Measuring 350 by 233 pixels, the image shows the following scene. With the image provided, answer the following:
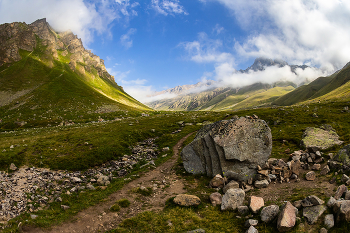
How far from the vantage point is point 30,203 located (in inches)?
580

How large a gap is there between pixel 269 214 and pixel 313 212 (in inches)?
99.3

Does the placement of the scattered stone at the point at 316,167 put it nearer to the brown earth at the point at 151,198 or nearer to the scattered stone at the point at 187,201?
the brown earth at the point at 151,198

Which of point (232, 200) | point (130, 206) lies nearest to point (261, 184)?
point (232, 200)

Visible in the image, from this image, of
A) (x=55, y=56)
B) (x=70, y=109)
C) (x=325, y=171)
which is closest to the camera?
(x=325, y=171)

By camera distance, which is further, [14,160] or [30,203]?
[14,160]

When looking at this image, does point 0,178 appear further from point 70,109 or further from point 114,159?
point 70,109

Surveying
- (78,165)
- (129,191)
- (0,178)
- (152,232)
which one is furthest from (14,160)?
(152,232)

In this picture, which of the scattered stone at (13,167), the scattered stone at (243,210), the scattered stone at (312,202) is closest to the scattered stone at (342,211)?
the scattered stone at (312,202)

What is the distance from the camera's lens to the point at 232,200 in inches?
559

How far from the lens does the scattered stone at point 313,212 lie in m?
10.1

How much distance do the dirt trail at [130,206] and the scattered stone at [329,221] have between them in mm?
11592

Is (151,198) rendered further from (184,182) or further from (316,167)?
(316,167)

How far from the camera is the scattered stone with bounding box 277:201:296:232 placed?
1012cm

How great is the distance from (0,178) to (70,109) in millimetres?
76773
